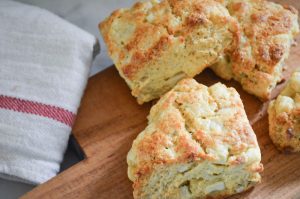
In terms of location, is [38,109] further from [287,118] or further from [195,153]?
[287,118]

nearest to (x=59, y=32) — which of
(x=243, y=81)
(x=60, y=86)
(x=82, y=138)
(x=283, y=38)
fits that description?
(x=60, y=86)

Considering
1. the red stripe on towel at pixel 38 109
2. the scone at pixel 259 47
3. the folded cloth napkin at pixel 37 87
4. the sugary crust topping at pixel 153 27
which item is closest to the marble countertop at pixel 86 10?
the folded cloth napkin at pixel 37 87

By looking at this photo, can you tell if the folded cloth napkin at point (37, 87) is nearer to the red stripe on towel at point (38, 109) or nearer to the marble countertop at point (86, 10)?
the red stripe on towel at point (38, 109)

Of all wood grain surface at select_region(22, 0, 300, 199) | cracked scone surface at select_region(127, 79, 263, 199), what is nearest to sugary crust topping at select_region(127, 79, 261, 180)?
cracked scone surface at select_region(127, 79, 263, 199)

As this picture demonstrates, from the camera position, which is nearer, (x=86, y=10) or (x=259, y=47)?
(x=259, y=47)

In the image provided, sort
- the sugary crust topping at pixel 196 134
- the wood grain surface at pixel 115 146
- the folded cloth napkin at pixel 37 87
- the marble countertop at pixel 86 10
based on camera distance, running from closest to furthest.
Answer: the sugary crust topping at pixel 196 134
the wood grain surface at pixel 115 146
the folded cloth napkin at pixel 37 87
the marble countertop at pixel 86 10

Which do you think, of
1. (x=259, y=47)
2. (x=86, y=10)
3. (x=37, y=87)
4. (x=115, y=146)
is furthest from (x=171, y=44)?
(x=86, y=10)
